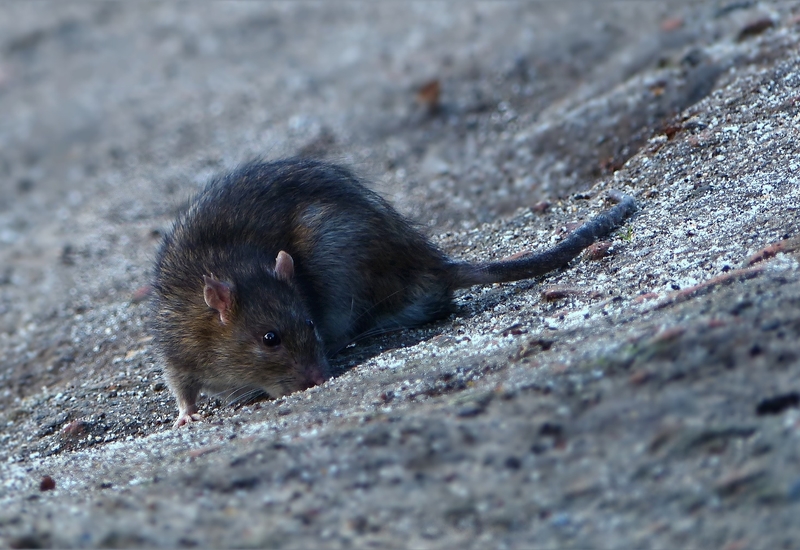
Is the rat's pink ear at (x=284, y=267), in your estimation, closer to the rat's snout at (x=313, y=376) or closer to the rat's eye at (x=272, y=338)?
the rat's eye at (x=272, y=338)

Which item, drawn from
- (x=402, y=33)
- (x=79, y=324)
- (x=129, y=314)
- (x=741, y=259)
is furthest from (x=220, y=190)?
(x=402, y=33)

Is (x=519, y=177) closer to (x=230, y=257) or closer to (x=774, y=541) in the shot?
(x=230, y=257)

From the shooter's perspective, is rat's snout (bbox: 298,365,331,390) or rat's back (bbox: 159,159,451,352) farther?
rat's back (bbox: 159,159,451,352)

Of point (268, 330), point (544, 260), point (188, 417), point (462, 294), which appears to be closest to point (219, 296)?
point (268, 330)

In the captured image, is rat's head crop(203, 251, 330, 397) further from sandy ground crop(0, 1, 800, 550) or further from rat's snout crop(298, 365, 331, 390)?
sandy ground crop(0, 1, 800, 550)

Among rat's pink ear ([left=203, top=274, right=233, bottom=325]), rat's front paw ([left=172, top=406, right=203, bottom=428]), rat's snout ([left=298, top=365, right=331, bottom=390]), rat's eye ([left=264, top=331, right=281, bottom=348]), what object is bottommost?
rat's front paw ([left=172, top=406, right=203, bottom=428])

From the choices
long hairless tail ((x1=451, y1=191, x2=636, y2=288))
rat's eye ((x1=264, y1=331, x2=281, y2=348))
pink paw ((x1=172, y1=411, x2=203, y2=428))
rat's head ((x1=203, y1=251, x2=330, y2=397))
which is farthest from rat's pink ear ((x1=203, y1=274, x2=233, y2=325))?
long hairless tail ((x1=451, y1=191, x2=636, y2=288))

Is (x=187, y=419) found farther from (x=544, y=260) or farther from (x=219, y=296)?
(x=544, y=260)
